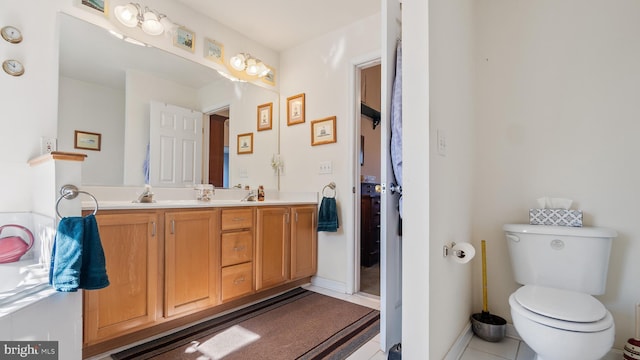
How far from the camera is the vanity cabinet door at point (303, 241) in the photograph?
2533mm

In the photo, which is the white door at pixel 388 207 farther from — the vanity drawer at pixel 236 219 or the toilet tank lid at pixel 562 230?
the vanity drawer at pixel 236 219

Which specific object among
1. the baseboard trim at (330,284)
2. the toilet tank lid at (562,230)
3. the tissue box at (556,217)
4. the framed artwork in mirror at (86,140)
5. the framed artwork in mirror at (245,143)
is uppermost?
the framed artwork in mirror at (245,143)

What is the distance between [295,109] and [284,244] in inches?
55.7

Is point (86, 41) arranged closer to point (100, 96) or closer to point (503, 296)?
point (100, 96)

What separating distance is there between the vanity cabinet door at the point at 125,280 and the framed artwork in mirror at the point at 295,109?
170cm

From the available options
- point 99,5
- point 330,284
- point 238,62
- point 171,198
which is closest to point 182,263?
point 171,198

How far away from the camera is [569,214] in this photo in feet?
5.08

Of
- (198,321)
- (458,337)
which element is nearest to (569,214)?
(458,337)

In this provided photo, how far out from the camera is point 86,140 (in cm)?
181

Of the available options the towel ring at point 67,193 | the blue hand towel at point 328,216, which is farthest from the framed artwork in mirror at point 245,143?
the towel ring at point 67,193

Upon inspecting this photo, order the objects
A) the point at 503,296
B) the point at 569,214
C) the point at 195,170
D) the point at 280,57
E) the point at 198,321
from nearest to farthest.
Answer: the point at 569,214
the point at 503,296
the point at 198,321
the point at 195,170
the point at 280,57

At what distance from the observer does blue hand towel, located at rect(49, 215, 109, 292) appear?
37.8 inches

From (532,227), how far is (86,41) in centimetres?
297

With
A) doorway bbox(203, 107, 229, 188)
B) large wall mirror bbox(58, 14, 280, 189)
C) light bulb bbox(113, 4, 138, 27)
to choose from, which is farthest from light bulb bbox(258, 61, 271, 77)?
light bulb bbox(113, 4, 138, 27)
